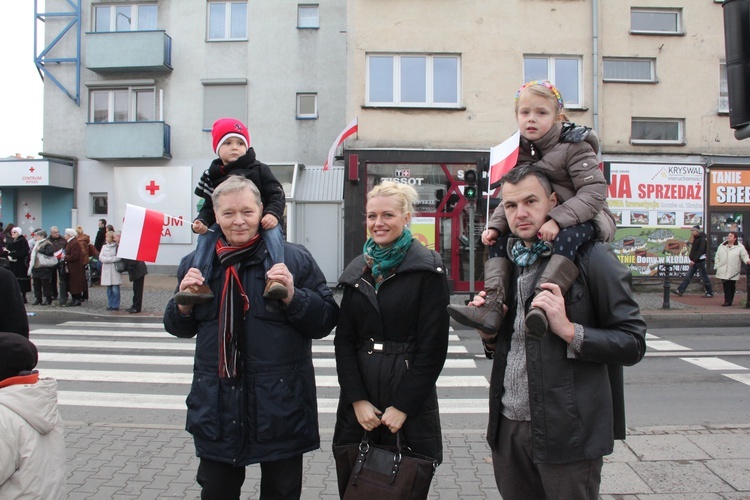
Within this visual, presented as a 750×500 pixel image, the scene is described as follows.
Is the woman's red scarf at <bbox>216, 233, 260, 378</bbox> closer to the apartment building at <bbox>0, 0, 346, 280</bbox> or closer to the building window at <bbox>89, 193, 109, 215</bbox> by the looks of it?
the apartment building at <bbox>0, 0, 346, 280</bbox>

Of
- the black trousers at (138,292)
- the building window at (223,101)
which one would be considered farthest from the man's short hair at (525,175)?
the building window at (223,101)

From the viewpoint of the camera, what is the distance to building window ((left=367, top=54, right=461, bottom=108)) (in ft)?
56.7

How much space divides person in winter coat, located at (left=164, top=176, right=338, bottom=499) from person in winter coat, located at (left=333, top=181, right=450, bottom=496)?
0.21 metres

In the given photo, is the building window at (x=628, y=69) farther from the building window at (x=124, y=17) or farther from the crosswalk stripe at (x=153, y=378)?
the building window at (x=124, y=17)

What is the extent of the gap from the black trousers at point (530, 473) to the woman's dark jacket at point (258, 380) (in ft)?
2.97

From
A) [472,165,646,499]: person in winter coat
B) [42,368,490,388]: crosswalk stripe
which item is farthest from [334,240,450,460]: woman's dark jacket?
[42,368,490,388]: crosswalk stripe

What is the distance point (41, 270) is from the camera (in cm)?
1392

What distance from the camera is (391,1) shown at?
17156 millimetres

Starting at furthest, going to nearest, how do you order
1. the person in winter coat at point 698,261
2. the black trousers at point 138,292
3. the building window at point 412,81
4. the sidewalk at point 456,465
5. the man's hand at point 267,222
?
1. the building window at point 412,81
2. the person in winter coat at point 698,261
3. the black trousers at point 138,292
4. the sidewalk at point 456,465
5. the man's hand at point 267,222

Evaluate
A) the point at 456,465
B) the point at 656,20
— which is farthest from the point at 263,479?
the point at 656,20

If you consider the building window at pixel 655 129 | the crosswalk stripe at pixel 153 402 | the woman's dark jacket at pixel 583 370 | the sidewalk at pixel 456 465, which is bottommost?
the crosswalk stripe at pixel 153 402

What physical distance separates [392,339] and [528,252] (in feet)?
2.42

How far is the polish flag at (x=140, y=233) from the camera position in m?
4.73

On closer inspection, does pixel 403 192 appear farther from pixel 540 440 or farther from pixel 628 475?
pixel 628 475
